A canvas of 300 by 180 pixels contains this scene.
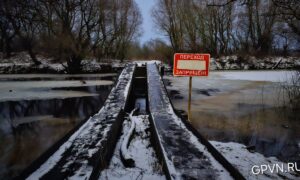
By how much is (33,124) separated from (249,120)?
5.59 metres

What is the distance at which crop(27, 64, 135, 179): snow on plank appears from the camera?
3.79 metres

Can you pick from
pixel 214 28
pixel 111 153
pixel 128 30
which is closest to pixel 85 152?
pixel 111 153

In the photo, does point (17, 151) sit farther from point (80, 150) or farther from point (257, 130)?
point (257, 130)

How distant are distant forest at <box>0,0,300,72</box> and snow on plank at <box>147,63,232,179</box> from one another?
17083mm

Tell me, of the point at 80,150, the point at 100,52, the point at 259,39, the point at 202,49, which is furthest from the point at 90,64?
the point at 80,150

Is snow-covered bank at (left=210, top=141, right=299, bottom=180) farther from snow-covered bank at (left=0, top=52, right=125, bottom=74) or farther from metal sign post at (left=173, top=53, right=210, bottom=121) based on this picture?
snow-covered bank at (left=0, top=52, right=125, bottom=74)

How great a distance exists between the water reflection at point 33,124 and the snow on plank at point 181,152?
6.73 ft

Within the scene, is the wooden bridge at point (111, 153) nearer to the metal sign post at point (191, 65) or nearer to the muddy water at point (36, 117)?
the muddy water at point (36, 117)

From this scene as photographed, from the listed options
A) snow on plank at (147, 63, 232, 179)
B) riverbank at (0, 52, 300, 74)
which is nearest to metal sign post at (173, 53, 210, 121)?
snow on plank at (147, 63, 232, 179)

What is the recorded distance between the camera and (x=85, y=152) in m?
4.54

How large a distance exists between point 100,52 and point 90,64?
2.99m

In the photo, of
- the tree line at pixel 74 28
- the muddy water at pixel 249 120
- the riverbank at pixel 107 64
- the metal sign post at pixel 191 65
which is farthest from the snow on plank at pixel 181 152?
the riverbank at pixel 107 64

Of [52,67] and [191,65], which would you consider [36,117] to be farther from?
[52,67]

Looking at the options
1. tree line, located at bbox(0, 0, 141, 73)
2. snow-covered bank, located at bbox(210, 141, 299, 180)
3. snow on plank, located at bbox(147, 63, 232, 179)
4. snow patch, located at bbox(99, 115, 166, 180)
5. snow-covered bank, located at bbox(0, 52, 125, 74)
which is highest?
tree line, located at bbox(0, 0, 141, 73)
